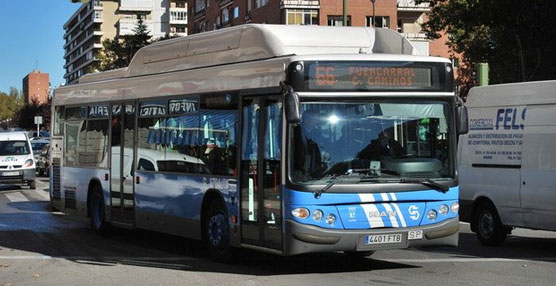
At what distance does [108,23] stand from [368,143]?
151 m

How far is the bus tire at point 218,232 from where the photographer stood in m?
10.6

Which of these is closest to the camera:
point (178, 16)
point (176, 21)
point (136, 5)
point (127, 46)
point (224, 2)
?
point (224, 2)

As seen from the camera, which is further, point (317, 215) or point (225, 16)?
point (225, 16)

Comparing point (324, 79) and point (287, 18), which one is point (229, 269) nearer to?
point (324, 79)

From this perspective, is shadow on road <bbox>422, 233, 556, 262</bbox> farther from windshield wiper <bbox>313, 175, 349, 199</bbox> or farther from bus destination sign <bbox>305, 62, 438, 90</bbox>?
windshield wiper <bbox>313, 175, 349, 199</bbox>

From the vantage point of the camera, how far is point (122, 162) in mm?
13688

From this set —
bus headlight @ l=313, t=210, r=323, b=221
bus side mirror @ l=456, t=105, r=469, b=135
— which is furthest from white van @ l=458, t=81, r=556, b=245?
bus headlight @ l=313, t=210, r=323, b=221

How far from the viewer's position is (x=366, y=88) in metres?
9.30

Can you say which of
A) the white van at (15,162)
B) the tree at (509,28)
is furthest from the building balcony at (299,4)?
the white van at (15,162)

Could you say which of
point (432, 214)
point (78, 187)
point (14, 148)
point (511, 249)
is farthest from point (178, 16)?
point (432, 214)

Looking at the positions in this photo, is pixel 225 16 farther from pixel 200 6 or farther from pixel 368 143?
pixel 368 143

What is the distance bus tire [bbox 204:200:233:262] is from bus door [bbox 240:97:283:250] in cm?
60

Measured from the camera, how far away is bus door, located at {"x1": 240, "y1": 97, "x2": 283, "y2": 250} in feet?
30.5

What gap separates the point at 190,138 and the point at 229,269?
2.22 m
